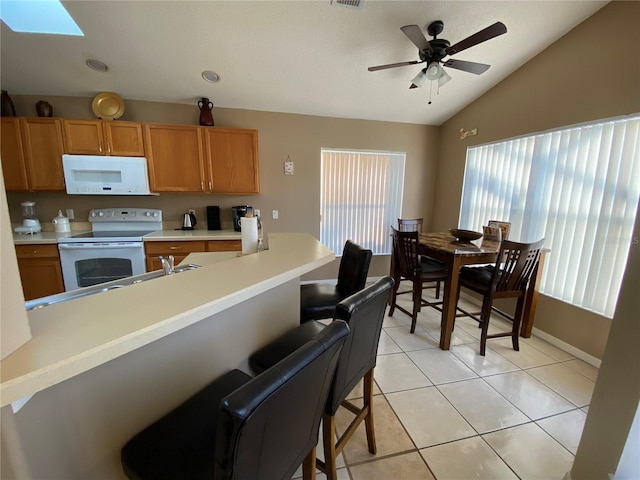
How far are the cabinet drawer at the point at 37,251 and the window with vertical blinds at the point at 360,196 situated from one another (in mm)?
3096

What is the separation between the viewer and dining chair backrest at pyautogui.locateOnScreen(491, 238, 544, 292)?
2.23 m

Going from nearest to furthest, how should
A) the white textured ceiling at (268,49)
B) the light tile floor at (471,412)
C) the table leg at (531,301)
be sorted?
the light tile floor at (471,412) → the white textured ceiling at (268,49) → the table leg at (531,301)

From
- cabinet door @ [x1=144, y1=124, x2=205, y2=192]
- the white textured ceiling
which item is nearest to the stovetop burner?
cabinet door @ [x1=144, y1=124, x2=205, y2=192]

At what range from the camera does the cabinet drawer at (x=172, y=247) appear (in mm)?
3012

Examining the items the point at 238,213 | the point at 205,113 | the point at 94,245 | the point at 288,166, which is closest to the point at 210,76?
the point at 205,113

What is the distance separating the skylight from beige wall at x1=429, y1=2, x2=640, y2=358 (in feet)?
14.0

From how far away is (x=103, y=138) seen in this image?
2.95 metres

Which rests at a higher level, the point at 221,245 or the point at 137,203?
the point at 137,203

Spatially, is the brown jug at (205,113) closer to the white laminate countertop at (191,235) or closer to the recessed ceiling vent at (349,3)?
the white laminate countertop at (191,235)

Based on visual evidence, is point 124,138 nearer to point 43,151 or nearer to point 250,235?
point 43,151

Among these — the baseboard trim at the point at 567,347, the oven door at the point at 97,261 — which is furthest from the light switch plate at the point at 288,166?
the baseboard trim at the point at 567,347

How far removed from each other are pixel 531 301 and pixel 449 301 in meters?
0.92

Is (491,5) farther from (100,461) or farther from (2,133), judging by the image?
(2,133)

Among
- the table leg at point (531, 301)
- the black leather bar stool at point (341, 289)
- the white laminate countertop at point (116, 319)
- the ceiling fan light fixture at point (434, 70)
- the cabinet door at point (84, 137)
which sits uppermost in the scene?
the ceiling fan light fixture at point (434, 70)
